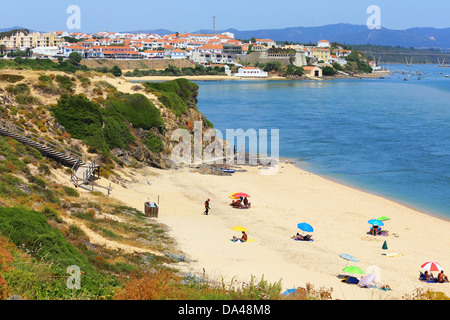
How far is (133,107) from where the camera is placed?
120ft

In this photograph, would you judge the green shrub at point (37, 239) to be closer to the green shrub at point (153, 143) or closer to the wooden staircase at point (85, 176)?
the wooden staircase at point (85, 176)

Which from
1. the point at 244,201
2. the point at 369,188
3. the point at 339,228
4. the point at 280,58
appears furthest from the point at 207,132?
the point at 280,58

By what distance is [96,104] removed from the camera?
34.0 meters

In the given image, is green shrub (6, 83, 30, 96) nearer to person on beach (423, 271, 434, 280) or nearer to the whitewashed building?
person on beach (423, 271, 434, 280)

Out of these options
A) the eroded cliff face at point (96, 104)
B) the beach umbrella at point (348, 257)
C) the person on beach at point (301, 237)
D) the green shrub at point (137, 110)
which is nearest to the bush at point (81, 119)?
the eroded cliff face at point (96, 104)

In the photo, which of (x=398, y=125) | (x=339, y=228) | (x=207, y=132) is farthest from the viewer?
(x=398, y=125)

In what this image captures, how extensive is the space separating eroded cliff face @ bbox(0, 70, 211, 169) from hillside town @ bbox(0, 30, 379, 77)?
366ft

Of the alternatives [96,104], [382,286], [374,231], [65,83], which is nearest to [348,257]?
[382,286]

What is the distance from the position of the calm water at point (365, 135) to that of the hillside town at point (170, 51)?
2541 inches

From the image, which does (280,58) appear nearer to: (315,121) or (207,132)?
(315,121)

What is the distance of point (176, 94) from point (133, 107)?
27.6 ft

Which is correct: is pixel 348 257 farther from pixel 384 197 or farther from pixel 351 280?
pixel 384 197

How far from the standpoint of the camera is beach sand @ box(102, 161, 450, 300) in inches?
634

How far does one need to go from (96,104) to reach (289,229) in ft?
57.8
